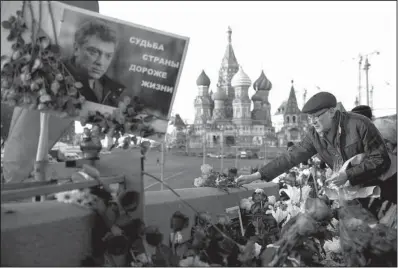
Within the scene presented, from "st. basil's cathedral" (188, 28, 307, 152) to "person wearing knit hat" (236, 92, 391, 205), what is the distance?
267 feet

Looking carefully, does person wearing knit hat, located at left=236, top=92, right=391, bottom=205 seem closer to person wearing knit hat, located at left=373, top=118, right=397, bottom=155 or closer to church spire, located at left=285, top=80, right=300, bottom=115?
person wearing knit hat, located at left=373, top=118, right=397, bottom=155

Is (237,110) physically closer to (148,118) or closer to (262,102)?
(262,102)

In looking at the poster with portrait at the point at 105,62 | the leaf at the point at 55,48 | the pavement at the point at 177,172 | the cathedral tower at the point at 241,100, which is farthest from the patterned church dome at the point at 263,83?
the leaf at the point at 55,48

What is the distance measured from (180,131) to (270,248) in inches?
3032

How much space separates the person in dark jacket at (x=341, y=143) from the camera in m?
3.41

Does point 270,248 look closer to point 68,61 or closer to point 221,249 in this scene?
point 221,249

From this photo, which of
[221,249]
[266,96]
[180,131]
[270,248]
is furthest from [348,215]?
[266,96]

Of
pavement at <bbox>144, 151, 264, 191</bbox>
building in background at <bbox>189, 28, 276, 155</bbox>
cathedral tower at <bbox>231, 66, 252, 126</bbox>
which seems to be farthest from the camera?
cathedral tower at <bbox>231, 66, 252, 126</bbox>

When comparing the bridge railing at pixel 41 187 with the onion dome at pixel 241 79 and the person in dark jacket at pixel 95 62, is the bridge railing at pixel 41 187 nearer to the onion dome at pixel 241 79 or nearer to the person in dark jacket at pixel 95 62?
the person in dark jacket at pixel 95 62

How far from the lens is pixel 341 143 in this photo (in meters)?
3.67

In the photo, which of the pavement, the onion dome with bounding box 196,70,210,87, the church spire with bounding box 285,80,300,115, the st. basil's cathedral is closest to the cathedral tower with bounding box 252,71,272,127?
the st. basil's cathedral

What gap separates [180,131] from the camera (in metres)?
79.2

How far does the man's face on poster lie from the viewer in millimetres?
2240

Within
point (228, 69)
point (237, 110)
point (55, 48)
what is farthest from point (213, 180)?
point (228, 69)
